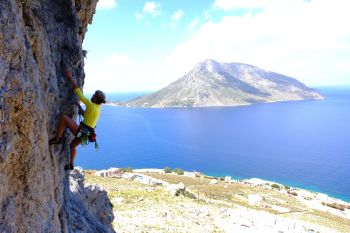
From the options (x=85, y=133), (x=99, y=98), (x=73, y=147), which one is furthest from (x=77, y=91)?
(x=73, y=147)

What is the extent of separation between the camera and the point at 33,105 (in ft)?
26.2

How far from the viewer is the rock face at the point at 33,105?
705 centimetres

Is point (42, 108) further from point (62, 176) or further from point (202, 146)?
point (202, 146)

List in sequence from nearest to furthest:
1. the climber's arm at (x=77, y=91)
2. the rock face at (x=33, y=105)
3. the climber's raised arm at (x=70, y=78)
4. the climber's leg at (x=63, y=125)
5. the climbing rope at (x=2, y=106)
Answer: the climbing rope at (x=2, y=106) < the rock face at (x=33, y=105) < the climber's leg at (x=63, y=125) < the climber's arm at (x=77, y=91) < the climber's raised arm at (x=70, y=78)

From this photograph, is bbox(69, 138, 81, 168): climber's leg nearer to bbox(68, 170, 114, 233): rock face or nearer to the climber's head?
the climber's head

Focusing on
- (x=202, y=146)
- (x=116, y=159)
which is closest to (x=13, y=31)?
(x=116, y=159)

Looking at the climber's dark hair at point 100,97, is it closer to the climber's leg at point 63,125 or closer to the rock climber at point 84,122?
the rock climber at point 84,122

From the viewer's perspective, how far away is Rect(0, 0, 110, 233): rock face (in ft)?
23.1

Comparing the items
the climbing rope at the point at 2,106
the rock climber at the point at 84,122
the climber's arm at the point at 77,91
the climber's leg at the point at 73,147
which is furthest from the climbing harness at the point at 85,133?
the climbing rope at the point at 2,106

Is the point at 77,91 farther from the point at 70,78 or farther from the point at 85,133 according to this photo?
the point at 85,133

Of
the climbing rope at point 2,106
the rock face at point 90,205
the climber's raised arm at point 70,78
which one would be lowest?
the rock face at point 90,205

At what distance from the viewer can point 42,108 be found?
28.1 feet

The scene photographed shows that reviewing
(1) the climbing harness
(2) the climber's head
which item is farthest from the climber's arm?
(1) the climbing harness

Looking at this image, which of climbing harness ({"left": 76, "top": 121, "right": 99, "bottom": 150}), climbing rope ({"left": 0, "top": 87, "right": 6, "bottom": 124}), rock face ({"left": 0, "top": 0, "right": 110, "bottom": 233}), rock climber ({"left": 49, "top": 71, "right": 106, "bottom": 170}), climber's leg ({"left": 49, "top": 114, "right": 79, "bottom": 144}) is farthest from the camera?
climbing harness ({"left": 76, "top": 121, "right": 99, "bottom": 150})
